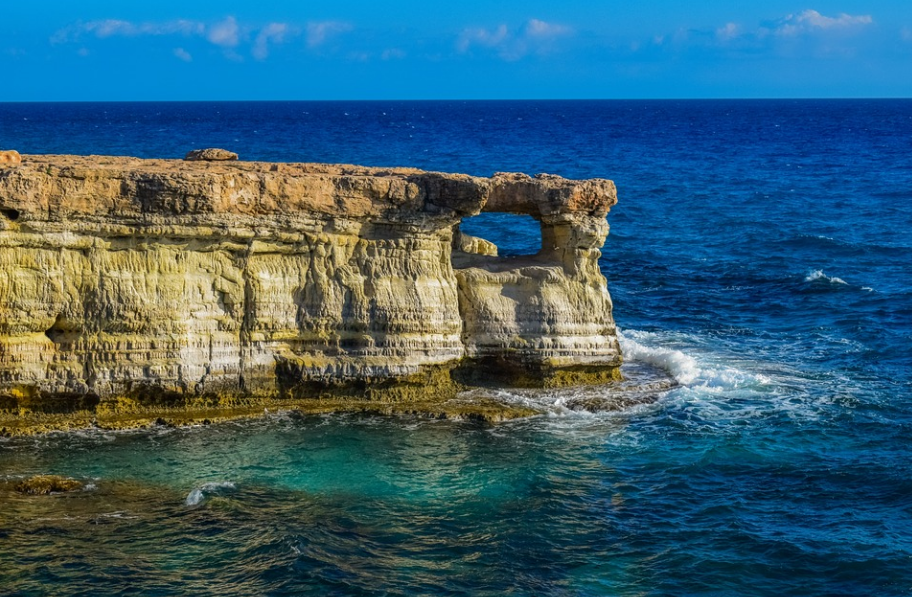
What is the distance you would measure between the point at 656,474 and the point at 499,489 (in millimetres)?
3009

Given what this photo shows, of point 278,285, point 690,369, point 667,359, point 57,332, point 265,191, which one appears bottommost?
point 690,369

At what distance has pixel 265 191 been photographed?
22000mm

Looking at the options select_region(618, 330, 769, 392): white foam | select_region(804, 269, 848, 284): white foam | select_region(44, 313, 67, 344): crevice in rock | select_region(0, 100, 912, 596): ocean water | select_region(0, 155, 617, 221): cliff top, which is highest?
select_region(0, 155, 617, 221): cliff top

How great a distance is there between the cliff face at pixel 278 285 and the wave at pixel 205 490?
3140mm

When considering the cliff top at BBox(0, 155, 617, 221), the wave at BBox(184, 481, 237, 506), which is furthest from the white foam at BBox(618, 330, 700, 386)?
the wave at BBox(184, 481, 237, 506)

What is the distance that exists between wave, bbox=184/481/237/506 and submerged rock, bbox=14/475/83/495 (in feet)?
6.17

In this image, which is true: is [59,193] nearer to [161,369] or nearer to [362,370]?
[161,369]

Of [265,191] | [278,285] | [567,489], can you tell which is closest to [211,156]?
[265,191]

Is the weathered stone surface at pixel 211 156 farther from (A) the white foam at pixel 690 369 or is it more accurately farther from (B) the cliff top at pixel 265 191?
(A) the white foam at pixel 690 369

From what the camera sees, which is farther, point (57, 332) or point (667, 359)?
point (667, 359)

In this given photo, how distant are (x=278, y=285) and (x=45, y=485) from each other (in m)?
6.00

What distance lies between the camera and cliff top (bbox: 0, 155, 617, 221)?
68.4ft

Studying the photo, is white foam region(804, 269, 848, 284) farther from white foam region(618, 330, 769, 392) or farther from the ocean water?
white foam region(618, 330, 769, 392)

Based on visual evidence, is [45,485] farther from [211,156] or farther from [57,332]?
[211,156]
